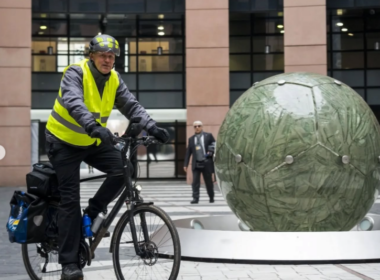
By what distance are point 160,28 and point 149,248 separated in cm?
2467

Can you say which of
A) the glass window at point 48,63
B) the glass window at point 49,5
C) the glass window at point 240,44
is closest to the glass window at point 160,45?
the glass window at point 240,44

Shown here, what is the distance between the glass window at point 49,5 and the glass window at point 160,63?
3.98m

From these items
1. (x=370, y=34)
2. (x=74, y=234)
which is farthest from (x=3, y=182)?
(x=74, y=234)

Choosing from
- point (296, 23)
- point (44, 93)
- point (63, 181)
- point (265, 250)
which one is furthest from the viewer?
point (44, 93)

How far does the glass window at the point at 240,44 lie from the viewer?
29.7 meters

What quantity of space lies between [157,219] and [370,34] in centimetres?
2514

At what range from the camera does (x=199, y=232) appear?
25.9ft

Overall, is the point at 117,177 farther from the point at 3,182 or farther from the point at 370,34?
the point at 370,34

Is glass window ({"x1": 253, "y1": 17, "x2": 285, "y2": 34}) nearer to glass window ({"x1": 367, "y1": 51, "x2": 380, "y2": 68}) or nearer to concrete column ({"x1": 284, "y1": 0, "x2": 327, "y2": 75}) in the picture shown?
glass window ({"x1": 367, "y1": 51, "x2": 380, "y2": 68})

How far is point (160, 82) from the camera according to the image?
2923 cm

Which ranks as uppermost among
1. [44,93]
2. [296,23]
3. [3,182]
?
[296,23]

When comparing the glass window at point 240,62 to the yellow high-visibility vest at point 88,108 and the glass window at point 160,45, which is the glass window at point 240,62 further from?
the yellow high-visibility vest at point 88,108

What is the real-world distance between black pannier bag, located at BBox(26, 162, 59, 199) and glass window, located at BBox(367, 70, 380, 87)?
945 inches

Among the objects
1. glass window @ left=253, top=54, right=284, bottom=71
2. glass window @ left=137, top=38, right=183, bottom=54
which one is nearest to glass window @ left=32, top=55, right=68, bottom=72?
glass window @ left=137, top=38, right=183, bottom=54
